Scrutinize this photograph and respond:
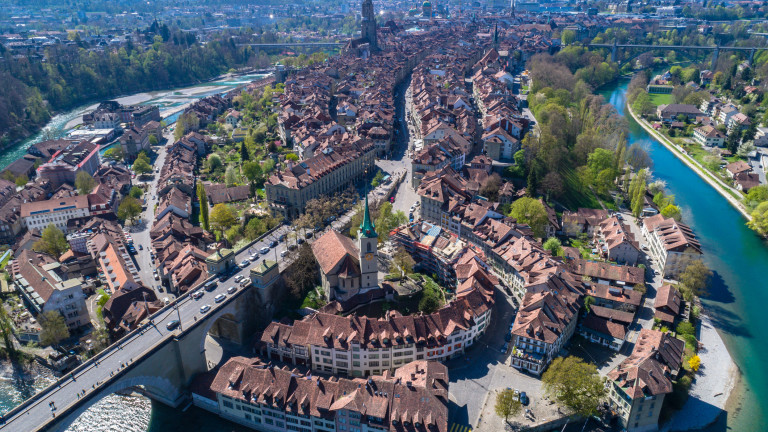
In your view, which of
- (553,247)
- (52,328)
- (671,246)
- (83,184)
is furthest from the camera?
(83,184)

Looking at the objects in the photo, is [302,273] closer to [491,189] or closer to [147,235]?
[147,235]

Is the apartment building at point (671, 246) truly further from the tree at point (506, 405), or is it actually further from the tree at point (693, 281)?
the tree at point (506, 405)

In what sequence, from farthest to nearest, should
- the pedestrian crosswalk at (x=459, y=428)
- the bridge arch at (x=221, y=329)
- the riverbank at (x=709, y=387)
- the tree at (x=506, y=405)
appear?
1. the bridge arch at (x=221, y=329)
2. the riverbank at (x=709, y=387)
3. the pedestrian crosswalk at (x=459, y=428)
4. the tree at (x=506, y=405)

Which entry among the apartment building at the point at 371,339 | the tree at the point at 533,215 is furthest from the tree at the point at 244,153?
the apartment building at the point at 371,339

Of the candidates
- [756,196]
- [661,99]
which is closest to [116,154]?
[756,196]

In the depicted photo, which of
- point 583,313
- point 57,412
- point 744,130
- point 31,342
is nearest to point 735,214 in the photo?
point 744,130

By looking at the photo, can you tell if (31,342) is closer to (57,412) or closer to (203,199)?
(57,412)
